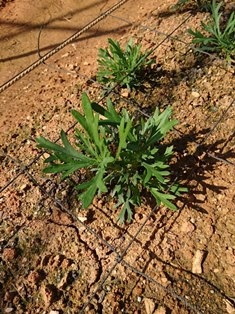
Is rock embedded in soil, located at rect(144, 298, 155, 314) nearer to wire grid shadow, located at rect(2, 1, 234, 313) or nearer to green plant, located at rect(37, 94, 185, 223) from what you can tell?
wire grid shadow, located at rect(2, 1, 234, 313)

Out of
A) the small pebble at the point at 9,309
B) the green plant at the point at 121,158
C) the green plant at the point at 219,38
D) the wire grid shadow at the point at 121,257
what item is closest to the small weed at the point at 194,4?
the green plant at the point at 219,38

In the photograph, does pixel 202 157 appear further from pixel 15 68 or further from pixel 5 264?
pixel 15 68

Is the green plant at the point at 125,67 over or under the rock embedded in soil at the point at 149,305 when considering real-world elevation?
over

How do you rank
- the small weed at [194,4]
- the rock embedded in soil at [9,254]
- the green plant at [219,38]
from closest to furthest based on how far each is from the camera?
1. the rock embedded in soil at [9,254]
2. the green plant at [219,38]
3. the small weed at [194,4]

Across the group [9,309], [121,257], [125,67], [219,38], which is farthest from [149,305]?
[219,38]

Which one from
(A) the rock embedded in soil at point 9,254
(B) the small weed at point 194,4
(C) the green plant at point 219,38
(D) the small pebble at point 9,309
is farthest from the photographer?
(B) the small weed at point 194,4

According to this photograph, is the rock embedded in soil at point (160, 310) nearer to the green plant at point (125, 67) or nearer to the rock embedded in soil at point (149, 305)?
the rock embedded in soil at point (149, 305)

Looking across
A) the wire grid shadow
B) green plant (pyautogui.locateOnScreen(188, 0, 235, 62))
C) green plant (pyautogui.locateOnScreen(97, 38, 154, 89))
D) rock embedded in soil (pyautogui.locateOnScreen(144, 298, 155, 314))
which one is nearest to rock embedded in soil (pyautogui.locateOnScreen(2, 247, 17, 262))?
the wire grid shadow

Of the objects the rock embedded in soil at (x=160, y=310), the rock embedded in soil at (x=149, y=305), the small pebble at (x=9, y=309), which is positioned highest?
the small pebble at (x=9, y=309)

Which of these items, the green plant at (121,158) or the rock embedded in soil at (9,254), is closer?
the green plant at (121,158)

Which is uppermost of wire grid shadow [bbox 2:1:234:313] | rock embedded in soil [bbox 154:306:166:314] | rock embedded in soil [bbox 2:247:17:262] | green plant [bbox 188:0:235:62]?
→ green plant [bbox 188:0:235:62]
